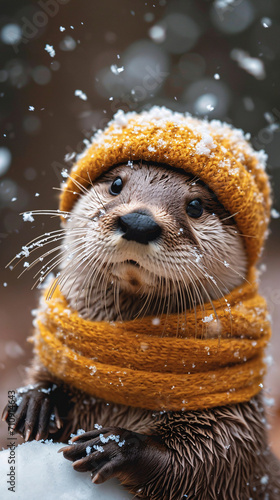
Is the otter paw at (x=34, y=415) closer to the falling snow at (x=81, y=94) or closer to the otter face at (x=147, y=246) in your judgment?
the otter face at (x=147, y=246)

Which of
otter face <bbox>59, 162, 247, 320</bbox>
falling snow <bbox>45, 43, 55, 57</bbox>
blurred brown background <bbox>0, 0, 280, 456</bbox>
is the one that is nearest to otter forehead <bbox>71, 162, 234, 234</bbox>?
otter face <bbox>59, 162, 247, 320</bbox>

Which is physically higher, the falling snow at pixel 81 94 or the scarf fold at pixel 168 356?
the falling snow at pixel 81 94

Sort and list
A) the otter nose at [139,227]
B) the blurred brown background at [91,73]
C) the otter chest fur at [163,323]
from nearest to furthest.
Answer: the otter nose at [139,227]
the otter chest fur at [163,323]
the blurred brown background at [91,73]

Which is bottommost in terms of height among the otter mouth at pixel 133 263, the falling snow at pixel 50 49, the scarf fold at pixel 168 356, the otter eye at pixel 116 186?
the scarf fold at pixel 168 356

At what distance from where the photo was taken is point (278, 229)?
2.76 metres

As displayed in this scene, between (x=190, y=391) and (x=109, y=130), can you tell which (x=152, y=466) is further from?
(x=109, y=130)

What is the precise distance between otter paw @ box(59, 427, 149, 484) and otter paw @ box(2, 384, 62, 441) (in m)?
0.17

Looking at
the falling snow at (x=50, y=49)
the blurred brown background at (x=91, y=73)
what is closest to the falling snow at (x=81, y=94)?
the blurred brown background at (x=91, y=73)

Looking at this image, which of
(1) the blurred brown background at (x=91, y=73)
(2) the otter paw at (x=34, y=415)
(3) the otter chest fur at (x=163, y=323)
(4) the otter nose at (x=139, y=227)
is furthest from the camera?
(1) the blurred brown background at (x=91, y=73)

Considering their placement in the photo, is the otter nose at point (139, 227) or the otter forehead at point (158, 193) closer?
the otter nose at point (139, 227)

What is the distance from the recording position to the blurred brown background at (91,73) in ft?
4.28

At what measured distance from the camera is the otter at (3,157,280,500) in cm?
79

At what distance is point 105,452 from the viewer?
30.4 inches

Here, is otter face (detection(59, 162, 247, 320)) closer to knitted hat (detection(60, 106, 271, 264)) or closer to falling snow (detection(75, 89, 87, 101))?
knitted hat (detection(60, 106, 271, 264))
